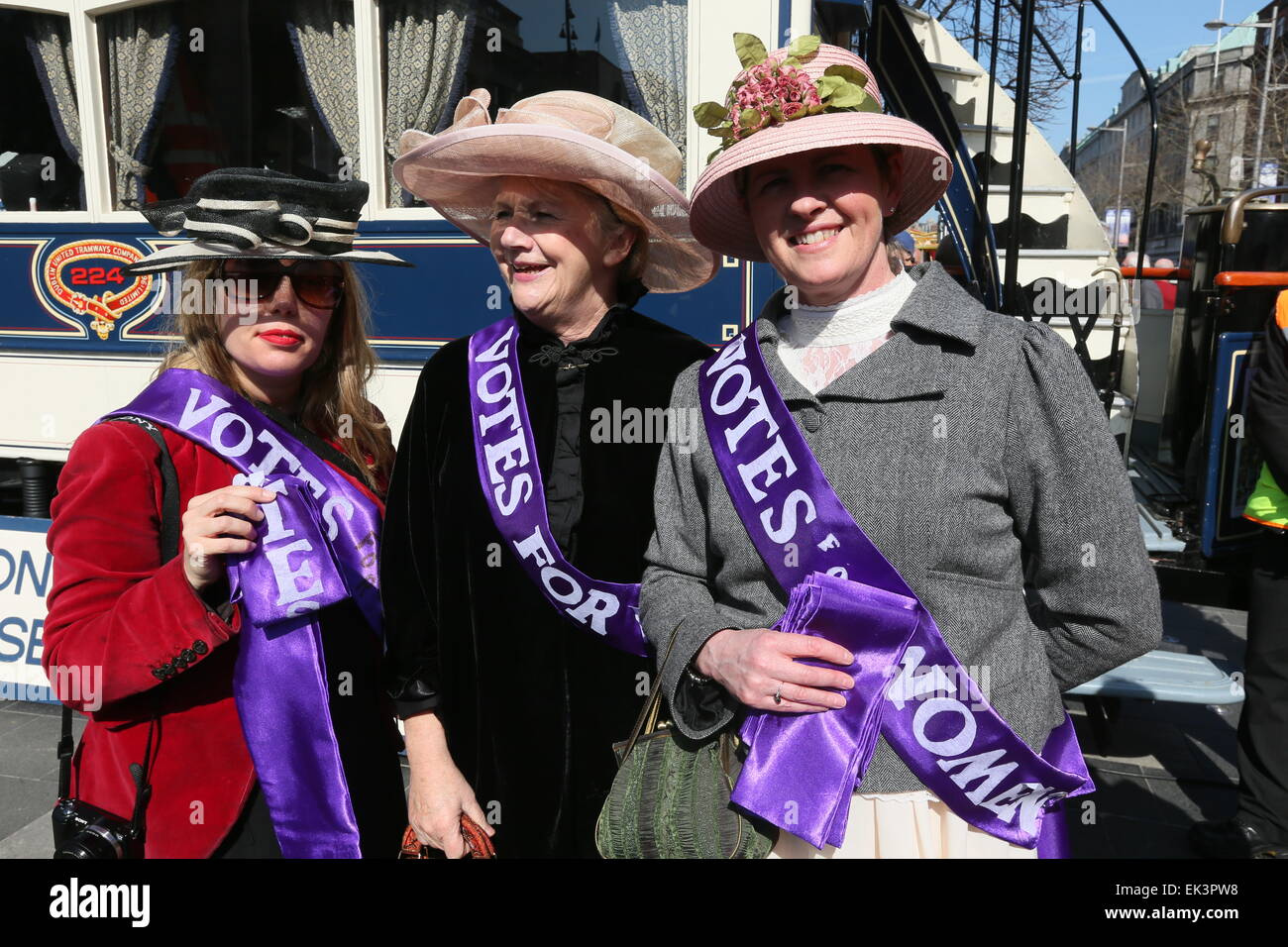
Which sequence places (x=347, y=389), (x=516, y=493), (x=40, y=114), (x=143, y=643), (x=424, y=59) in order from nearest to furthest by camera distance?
(x=143, y=643) < (x=516, y=493) < (x=347, y=389) < (x=424, y=59) < (x=40, y=114)

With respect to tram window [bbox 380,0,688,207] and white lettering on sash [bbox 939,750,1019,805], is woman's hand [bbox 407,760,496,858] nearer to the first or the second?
white lettering on sash [bbox 939,750,1019,805]

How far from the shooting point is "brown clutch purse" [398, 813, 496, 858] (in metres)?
1.82

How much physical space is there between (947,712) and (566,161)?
125 centimetres

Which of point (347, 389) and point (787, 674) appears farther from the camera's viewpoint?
point (347, 389)

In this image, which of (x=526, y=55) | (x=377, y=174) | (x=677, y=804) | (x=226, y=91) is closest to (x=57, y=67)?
(x=226, y=91)

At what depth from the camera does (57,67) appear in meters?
4.41

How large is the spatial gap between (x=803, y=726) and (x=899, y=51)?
5080 millimetres

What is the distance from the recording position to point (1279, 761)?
322cm

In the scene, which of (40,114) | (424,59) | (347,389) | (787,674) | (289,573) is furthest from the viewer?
(40,114)

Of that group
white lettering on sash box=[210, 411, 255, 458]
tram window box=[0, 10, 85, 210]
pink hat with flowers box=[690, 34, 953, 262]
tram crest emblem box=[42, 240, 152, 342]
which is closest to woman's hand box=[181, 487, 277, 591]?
white lettering on sash box=[210, 411, 255, 458]

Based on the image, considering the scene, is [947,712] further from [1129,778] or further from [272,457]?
[1129,778]

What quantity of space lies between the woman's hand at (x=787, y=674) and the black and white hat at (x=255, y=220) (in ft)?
3.97

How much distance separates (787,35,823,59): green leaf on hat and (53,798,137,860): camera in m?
1.87

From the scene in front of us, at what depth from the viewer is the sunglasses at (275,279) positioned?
185 cm
